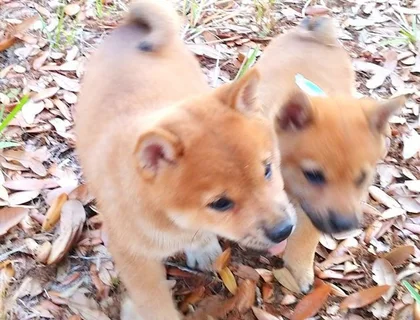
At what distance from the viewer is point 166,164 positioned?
81.7 inches

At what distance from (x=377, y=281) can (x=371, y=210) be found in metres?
0.38

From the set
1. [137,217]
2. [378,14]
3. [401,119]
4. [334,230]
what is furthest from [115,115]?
[378,14]

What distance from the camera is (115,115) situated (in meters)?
2.46

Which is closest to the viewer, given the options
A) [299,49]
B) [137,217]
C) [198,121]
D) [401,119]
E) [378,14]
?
[198,121]

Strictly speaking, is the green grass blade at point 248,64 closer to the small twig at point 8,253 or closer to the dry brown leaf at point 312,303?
the dry brown leaf at point 312,303

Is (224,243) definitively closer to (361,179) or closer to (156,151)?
(361,179)

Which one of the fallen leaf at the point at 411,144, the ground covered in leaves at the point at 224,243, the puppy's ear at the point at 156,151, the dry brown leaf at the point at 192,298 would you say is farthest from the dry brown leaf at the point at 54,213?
the fallen leaf at the point at 411,144

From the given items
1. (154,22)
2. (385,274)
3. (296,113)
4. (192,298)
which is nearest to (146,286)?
(192,298)

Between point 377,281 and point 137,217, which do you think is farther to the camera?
point 377,281

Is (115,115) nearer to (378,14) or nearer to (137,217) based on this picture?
(137,217)

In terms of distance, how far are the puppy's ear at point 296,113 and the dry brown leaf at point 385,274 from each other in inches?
29.0

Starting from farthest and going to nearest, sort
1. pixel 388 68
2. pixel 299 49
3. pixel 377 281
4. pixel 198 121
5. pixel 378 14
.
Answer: pixel 378 14
pixel 388 68
pixel 299 49
pixel 377 281
pixel 198 121

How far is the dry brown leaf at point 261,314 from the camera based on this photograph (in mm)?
2635

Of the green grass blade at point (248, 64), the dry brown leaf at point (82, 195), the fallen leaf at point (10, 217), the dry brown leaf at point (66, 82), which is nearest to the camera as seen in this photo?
the fallen leaf at point (10, 217)
